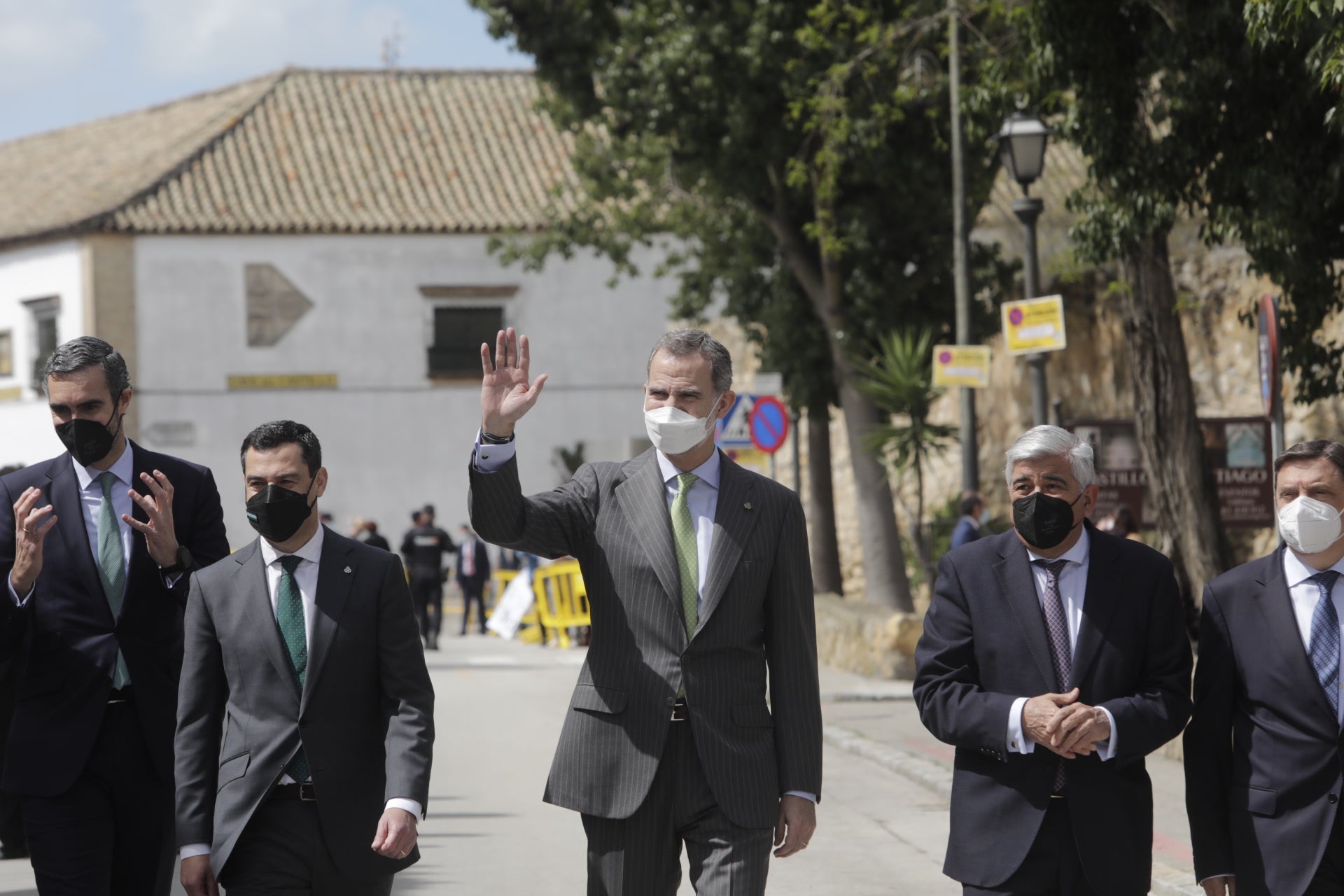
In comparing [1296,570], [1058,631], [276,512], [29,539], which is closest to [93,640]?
[29,539]

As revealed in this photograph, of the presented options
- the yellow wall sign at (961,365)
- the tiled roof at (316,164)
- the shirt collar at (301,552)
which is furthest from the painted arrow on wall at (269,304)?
the shirt collar at (301,552)

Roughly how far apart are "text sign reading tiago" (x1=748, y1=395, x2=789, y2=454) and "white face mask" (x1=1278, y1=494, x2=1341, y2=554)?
1530 centimetres

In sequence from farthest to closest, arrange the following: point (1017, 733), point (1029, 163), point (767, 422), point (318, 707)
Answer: point (767, 422) < point (1029, 163) < point (1017, 733) < point (318, 707)

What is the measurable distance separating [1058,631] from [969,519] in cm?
1218

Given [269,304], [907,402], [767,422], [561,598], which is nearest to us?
[907,402]

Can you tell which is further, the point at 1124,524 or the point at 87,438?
the point at 1124,524

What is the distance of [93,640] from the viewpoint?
16.8ft

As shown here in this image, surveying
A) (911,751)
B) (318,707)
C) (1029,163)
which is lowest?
(911,751)

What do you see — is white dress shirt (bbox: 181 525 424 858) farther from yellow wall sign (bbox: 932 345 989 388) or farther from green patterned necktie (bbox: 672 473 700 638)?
yellow wall sign (bbox: 932 345 989 388)

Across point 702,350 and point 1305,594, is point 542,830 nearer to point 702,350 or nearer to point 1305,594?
point 702,350

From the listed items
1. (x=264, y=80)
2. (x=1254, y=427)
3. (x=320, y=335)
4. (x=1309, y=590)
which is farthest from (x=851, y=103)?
(x=264, y=80)

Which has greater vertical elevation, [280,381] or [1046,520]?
[280,381]

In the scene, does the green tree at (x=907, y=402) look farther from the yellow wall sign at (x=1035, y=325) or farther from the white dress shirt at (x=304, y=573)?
the white dress shirt at (x=304, y=573)

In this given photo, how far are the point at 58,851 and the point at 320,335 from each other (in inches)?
1348
